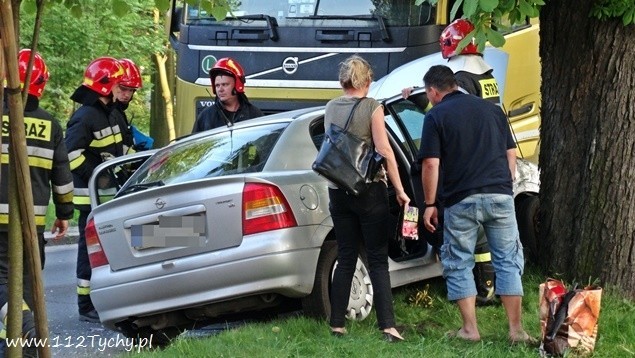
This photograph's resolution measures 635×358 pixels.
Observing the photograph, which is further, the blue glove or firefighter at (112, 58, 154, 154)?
the blue glove

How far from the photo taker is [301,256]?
21.8 feet

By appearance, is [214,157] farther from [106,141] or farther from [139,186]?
[106,141]

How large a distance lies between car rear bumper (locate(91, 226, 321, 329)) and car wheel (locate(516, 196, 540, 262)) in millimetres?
1995

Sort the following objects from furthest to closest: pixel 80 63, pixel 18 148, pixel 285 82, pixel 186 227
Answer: pixel 80 63 < pixel 285 82 < pixel 186 227 < pixel 18 148

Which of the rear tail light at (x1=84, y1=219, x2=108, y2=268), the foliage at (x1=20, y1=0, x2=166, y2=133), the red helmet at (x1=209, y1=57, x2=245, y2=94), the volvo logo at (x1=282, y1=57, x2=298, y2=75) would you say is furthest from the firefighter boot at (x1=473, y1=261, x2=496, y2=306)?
the foliage at (x1=20, y1=0, x2=166, y2=133)

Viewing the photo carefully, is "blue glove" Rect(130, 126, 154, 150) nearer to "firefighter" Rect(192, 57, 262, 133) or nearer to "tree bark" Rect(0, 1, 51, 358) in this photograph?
"firefighter" Rect(192, 57, 262, 133)

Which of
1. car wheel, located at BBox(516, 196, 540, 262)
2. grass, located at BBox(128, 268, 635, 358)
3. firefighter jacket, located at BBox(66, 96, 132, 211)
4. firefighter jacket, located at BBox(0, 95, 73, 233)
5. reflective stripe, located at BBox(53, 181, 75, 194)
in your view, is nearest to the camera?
grass, located at BBox(128, 268, 635, 358)

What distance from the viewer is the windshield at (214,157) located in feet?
23.0

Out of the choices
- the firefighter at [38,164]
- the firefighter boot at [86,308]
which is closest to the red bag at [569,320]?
the firefighter at [38,164]

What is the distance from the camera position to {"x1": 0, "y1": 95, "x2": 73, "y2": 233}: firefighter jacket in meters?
6.12

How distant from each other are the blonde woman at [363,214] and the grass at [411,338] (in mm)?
178

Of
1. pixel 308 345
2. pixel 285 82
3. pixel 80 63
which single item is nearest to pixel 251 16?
pixel 285 82

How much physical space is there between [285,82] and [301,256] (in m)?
4.64

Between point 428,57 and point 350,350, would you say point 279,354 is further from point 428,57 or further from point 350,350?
point 428,57
